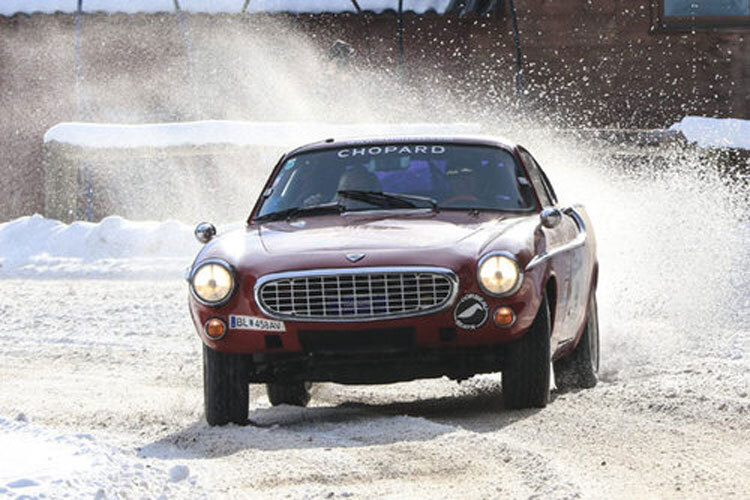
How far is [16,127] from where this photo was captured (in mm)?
24438

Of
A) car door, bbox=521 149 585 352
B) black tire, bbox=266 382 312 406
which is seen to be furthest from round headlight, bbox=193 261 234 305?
car door, bbox=521 149 585 352

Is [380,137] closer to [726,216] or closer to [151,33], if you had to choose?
[726,216]

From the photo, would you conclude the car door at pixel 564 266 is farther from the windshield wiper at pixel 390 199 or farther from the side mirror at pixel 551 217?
the windshield wiper at pixel 390 199

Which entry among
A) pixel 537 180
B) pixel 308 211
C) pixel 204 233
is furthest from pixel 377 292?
pixel 537 180

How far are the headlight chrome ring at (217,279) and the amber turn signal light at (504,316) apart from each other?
1.15m

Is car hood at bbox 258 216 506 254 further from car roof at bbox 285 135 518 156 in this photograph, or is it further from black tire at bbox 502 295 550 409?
car roof at bbox 285 135 518 156

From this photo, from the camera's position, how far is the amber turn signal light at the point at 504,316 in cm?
675

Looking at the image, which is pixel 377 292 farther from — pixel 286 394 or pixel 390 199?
pixel 286 394

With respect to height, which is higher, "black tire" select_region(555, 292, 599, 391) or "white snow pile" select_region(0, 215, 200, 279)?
"black tire" select_region(555, 292, 599, 391)

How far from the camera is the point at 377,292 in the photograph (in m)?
6.73

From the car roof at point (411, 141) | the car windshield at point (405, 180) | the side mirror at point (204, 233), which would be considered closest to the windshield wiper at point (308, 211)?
the car windshield at point (405, 180)

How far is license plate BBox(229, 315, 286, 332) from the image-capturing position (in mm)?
6809

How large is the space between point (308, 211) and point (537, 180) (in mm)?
1446

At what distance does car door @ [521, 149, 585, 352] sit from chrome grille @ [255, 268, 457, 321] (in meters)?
0.69
